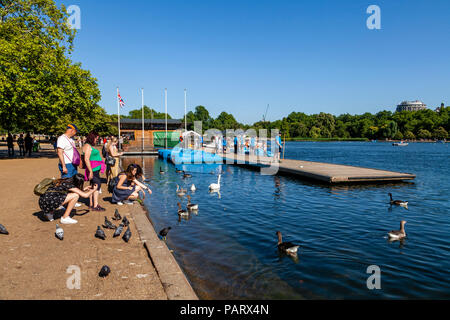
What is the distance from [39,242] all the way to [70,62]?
29.6 m

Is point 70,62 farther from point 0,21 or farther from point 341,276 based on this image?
point 341,276

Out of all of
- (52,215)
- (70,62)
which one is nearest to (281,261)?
(52,215)

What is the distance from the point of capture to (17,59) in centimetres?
2475

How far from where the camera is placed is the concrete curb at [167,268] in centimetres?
479

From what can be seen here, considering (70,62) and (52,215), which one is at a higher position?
(70,62)

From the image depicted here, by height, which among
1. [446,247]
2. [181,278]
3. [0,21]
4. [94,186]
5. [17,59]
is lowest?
[446,247]

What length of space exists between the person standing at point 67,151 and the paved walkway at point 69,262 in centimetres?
152

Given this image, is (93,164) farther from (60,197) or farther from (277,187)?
(277,187)

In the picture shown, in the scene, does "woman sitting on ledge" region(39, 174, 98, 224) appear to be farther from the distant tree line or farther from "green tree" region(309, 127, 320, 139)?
"green tree" region(309, 127, 320, 139)

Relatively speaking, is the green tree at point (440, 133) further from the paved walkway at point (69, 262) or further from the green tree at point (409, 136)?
the paved walkway at point (69, 262)

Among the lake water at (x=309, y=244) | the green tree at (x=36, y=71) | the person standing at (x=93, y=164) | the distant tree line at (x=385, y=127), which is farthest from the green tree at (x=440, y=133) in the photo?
the person standing at (x=93, y=164)

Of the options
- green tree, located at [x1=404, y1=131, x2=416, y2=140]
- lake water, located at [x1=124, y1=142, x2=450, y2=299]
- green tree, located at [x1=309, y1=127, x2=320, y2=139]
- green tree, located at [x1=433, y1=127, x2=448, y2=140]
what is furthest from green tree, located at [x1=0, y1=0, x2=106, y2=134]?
green tree, located at [x1=433, y1=127, x2=448, y2=140]

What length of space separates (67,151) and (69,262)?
4.40 metres

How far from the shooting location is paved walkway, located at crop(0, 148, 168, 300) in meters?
4.75
